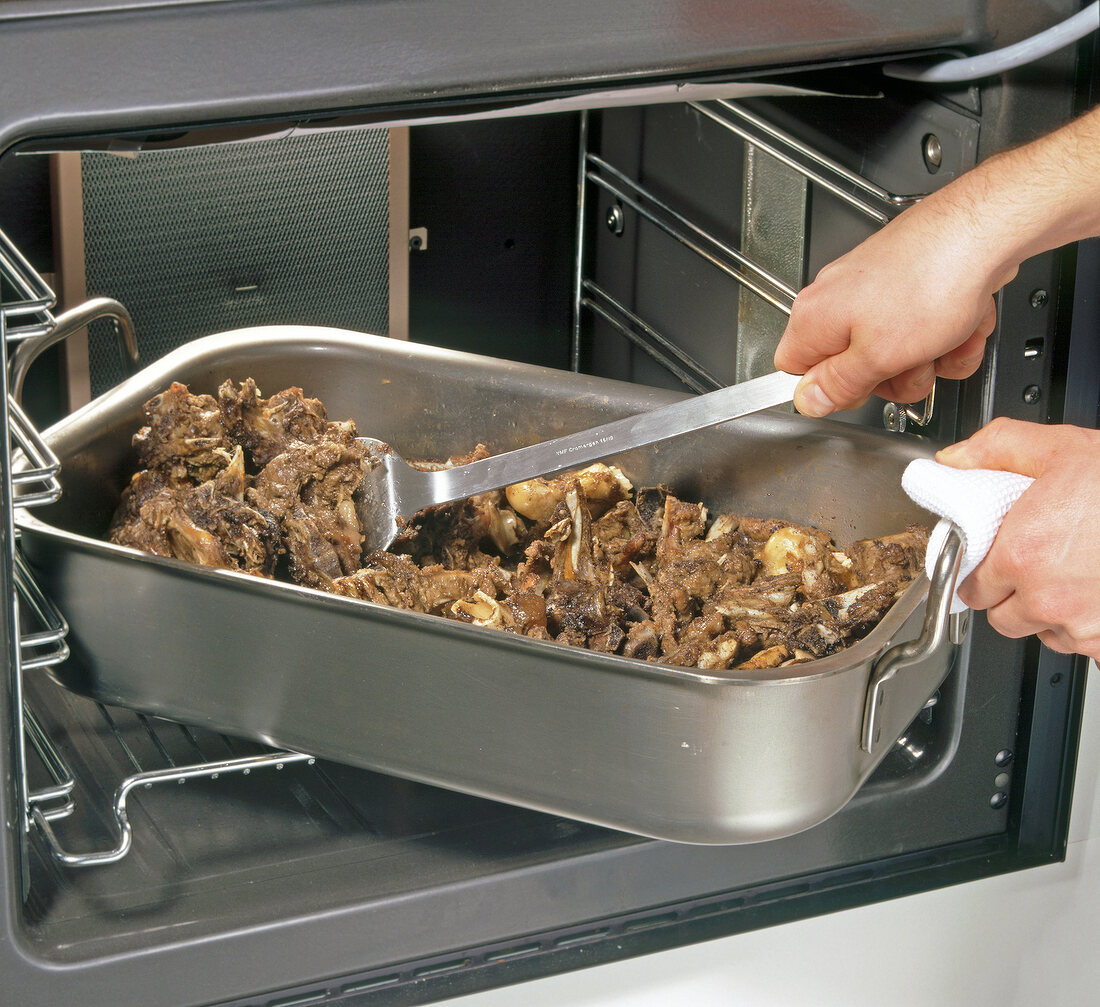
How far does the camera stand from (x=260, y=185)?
1195 mm

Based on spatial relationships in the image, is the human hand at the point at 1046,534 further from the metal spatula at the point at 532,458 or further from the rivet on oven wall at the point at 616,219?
the rivet on oven wall at the point at 616,219

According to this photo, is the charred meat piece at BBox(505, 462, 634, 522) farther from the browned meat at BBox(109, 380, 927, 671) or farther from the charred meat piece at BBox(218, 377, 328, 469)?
the charred meat piece at BBox(218, 377, 328, 469)

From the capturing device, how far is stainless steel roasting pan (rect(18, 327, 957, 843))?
2.09ft

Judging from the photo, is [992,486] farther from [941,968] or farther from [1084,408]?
[941,968]

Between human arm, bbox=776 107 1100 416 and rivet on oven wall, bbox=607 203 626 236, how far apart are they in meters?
0.43

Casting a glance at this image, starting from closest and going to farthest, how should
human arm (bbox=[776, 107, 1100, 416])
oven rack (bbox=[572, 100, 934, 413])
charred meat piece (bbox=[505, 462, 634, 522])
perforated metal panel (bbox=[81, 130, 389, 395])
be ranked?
human arm (bbox=[776, 107, 1100, 416]) < oven rack (bbox=[572, 100, 934, 413]) < charred meat piece (bbox=[505, 462, 634, 522]) < perforated metal panel (bbox=[81, 130, 389, 395])

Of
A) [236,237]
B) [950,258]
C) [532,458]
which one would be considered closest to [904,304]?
[950,258]

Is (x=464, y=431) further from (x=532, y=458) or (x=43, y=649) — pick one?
(x=43, y=649)

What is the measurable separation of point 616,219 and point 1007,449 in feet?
1.85

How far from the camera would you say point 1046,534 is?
26.5 inches

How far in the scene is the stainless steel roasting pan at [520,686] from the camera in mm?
637

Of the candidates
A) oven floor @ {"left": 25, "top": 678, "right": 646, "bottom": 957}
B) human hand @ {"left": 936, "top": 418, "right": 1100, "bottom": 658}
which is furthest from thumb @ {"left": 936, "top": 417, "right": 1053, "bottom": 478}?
oven floor @ {"left": 25, "top": 678, "right": 646, "bottom": 957}

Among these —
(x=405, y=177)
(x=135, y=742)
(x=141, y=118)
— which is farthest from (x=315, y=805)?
(x=405, y=177)

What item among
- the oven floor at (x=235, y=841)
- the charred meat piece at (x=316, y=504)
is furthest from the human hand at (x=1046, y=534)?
the charred meat piece at (x=316, y=504)
